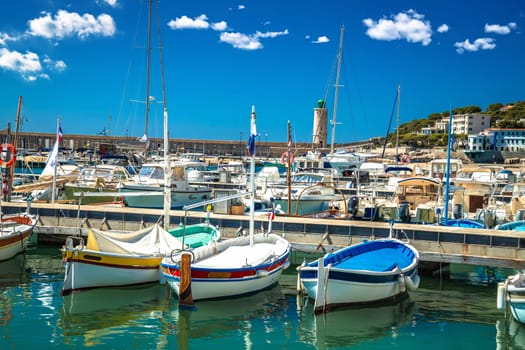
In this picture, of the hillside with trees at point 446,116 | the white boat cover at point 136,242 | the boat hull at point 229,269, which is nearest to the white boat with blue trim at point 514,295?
the boat hull at point 229,269

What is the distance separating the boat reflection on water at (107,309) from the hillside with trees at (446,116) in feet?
413

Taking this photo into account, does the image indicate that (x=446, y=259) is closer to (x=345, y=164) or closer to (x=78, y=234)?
(x=78, y=234)

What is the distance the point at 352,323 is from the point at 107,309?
710 centimetres

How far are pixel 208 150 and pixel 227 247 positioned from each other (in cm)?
13425

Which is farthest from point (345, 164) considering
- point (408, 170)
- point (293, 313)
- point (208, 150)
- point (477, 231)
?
point (208, 150)

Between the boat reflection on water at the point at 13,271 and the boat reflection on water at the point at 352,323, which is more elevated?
the boat reflection on water at the point at 13,271

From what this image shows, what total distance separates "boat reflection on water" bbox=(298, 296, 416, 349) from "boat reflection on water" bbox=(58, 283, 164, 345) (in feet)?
14.7

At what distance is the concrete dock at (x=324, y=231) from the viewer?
18.4 meters

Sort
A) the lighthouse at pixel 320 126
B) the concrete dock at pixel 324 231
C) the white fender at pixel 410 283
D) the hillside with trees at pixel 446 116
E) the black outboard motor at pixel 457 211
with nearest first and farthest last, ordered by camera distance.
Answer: the white fender at pixel 410 283
the concrete dock at pixel 324 231
the black outboard motor at pixel 457 211
the lighthouse at pixel 320 126
the hillside with trees at pixel 446 116

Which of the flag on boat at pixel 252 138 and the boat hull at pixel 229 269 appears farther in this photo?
the flag on boat at pixel 252 138

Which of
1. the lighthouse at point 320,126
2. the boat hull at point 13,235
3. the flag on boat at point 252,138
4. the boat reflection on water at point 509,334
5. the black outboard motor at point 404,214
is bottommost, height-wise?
the boat reflection on water at point 509,334

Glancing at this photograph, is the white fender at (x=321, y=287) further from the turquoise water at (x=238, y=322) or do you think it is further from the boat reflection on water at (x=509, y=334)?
the boat reflection on water at (x=509, y=334)

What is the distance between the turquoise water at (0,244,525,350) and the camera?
13242 mm

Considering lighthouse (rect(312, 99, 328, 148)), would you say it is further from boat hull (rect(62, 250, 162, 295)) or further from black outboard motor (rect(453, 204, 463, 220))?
boat hull (rect(62, 250, 162, 295))
